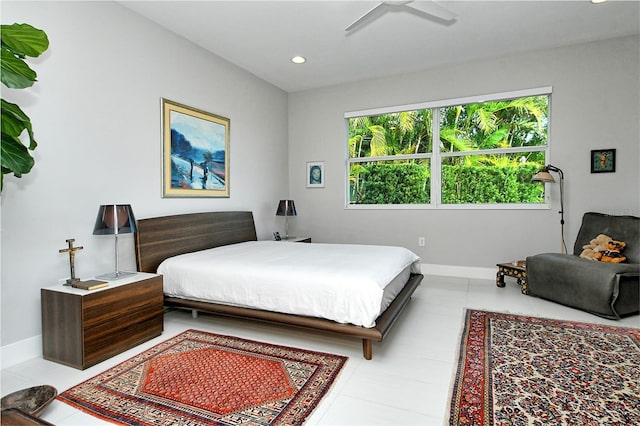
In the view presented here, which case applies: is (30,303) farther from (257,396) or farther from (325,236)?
(325,236)

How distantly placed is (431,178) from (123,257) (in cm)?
392

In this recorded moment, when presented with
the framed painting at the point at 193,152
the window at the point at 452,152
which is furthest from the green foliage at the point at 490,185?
the framed painting at the point at 193,152

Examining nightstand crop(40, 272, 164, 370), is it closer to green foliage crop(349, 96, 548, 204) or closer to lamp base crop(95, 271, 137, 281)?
lamp base crop(95, 271, 137, 281)

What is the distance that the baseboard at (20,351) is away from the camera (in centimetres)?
224

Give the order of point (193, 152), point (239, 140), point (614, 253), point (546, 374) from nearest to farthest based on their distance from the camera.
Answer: point (546, 374), point (614, 253), point (193, 152), point (239, 140)

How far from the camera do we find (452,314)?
125 inches

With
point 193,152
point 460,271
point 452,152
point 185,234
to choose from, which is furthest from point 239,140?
point 460,271

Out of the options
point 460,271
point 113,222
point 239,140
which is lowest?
point 460,271

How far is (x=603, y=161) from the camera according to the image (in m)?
3.93

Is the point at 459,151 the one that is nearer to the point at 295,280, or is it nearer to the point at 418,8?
the point at 418,8

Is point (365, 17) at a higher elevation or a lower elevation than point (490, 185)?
higher

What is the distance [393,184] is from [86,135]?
12.5ft

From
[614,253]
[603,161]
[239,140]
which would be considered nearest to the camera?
[614,253]

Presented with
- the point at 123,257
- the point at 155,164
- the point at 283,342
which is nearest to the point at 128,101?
the point at 155,164
